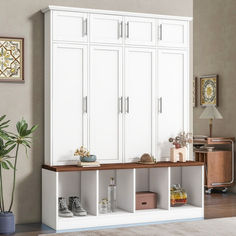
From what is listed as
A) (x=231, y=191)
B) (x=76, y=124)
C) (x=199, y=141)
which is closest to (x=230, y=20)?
(x=199, y=141)

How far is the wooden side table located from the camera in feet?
25.1

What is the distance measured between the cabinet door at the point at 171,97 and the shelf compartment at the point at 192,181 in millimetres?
339

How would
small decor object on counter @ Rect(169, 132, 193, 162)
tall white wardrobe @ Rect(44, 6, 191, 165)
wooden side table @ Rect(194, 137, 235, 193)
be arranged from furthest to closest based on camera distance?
wooden side table @ Rect(194, 137, 235, 193), small decor object on counter @ Rect(169, 132, 193, 162), tall white wardrobe @ Rect(44, 6, 191, 165)

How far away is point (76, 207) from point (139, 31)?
1.91m

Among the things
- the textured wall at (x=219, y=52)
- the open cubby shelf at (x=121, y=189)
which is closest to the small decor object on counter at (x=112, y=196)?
the open cubby shelf at (x=121, y=189)

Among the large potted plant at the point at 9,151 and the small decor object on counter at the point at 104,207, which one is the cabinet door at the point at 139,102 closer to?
the small decor object on counter at the point at 104,207

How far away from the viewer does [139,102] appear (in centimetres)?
553

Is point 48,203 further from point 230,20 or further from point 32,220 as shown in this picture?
point 230,20

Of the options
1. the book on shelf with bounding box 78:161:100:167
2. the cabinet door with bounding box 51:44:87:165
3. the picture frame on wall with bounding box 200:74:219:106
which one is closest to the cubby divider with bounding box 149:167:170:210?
the book on shelf with bounding box 78:161:100:167

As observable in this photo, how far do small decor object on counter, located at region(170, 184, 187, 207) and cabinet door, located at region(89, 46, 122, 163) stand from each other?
705mm

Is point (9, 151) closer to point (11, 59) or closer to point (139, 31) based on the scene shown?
point (11, 59)

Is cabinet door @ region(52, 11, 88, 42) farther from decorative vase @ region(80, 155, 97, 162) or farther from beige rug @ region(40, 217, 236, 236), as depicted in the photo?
beige rug @ region(40, 217, 236, 236)

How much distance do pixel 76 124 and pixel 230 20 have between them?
3711 mm

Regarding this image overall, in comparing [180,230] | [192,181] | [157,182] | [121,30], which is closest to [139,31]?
[121,30]
